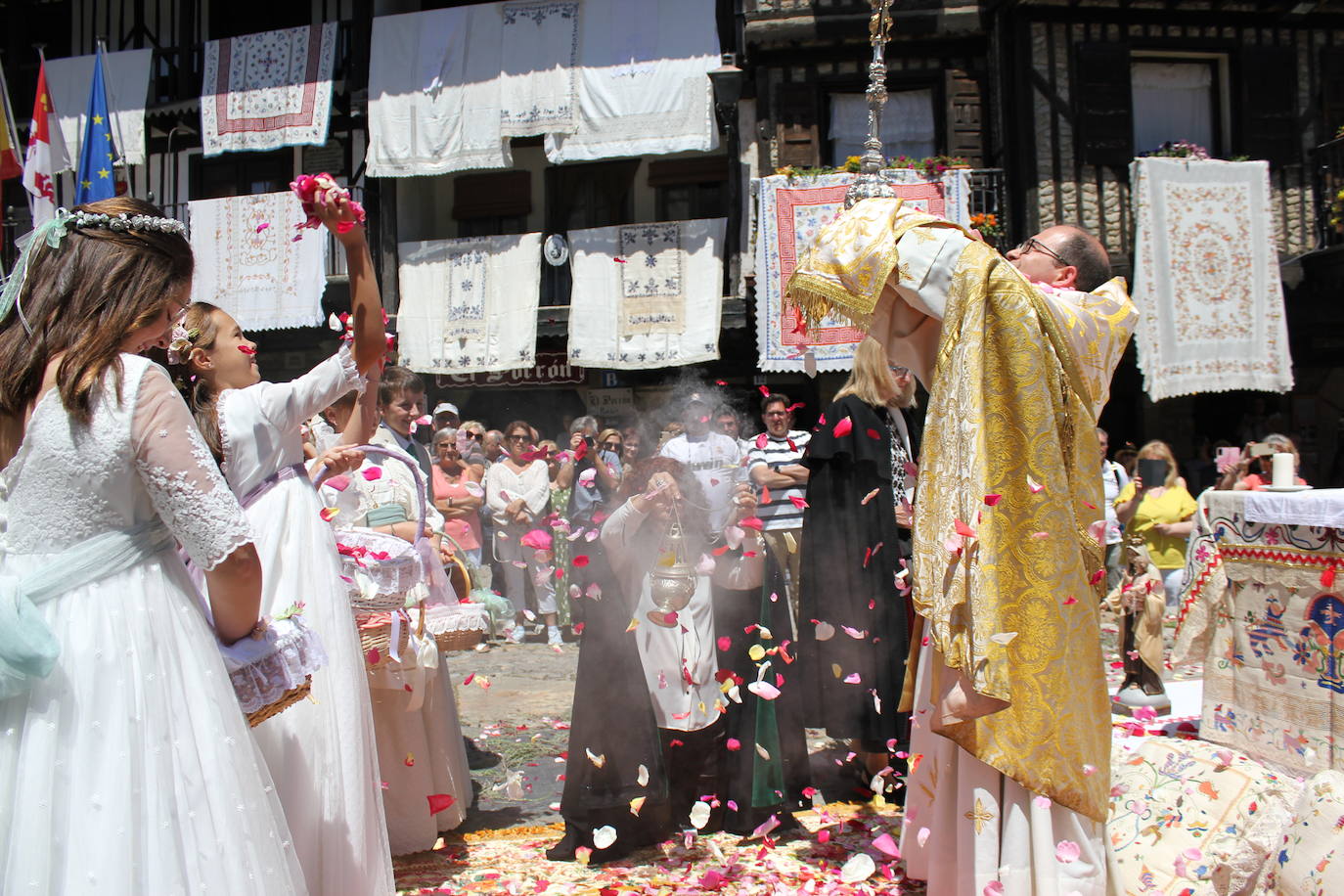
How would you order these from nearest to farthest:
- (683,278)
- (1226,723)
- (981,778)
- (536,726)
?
(981,778) → (1226,723) → (536,726) → (683,278)

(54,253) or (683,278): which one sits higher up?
(683,278)

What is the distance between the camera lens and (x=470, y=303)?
1303cm

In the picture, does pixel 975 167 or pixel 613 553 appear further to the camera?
pixel 975 167

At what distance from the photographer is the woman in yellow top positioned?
8.02m

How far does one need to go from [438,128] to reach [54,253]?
38.8 ft

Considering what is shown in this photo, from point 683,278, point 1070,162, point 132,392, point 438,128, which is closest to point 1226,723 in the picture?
point 132,392

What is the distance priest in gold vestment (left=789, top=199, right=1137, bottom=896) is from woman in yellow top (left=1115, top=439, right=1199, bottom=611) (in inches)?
236

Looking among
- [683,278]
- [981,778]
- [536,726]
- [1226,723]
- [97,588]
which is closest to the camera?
[97,588]

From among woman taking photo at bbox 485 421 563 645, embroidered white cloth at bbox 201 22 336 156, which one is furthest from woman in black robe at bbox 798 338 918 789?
embroidered white cloth at bbox 201 22 336 156

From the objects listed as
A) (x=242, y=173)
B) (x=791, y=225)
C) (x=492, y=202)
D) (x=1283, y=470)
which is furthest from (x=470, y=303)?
(x=1283, y=470)

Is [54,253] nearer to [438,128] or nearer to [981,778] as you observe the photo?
[981,778]

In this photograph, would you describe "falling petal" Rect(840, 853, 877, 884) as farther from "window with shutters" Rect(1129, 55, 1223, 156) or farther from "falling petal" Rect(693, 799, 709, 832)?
"window with shutters" Rect(1129, 55, 1223, 156)

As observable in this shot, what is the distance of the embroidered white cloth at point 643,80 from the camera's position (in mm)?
11953

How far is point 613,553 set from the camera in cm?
354
